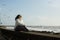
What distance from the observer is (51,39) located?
145 inches

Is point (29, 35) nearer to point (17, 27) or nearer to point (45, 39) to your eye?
point (45, 39)

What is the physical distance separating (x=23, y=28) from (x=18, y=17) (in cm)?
63

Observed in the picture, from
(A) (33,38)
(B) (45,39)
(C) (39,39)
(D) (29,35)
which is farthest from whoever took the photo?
(D) (29,35)

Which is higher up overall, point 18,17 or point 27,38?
point 18,17

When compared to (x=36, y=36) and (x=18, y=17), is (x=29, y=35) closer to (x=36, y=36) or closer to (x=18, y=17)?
(x=36, y=36)

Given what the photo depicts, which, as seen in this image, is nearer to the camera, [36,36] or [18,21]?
[36,36]

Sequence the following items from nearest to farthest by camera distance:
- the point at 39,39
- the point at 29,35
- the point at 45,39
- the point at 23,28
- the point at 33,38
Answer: the point at 45,39 → the point at 39,39 → the point at 33,38 → the point at 29,35 → the point at 23,28

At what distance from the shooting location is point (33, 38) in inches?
183

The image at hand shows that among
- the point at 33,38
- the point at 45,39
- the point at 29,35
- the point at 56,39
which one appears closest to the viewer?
the point at 56,39

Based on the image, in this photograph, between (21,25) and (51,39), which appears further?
(21,25)

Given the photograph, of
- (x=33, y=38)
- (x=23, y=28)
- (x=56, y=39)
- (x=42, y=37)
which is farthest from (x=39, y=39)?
(x=23, y=28)

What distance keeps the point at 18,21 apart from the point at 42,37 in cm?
415

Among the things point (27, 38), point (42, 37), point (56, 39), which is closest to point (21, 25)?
point (27, 38)

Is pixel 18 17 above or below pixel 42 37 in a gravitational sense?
above
